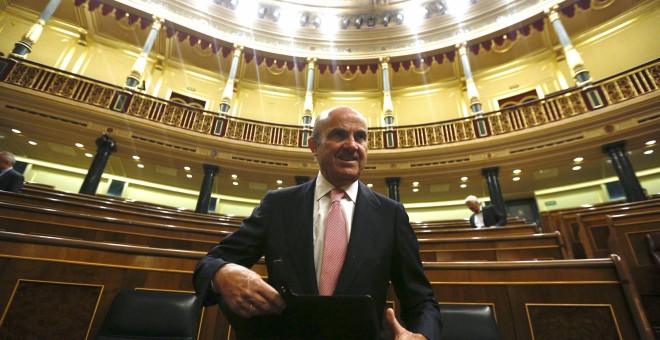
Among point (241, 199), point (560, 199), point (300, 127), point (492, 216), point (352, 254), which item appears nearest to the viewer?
point (352, 254)

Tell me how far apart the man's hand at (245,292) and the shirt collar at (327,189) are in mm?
382

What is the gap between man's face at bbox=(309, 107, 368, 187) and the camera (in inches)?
39.6

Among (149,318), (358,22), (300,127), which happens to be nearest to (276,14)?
(358,22)

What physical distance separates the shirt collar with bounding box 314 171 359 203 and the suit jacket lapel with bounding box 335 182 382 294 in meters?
0.02

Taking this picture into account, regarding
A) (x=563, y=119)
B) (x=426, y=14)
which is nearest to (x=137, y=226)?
(x=563, y=119)

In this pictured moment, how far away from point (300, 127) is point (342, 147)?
7912 millimetres

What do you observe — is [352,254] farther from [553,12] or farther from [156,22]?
[156,22]

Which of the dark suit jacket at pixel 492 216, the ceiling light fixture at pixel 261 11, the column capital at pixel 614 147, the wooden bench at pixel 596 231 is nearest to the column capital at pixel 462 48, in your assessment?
the column capital at pixel 614 147

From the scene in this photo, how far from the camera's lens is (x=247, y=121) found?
8531 mm

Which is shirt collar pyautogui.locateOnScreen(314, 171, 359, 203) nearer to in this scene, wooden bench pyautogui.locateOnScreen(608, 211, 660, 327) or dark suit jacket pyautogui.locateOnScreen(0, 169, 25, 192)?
wooden bench pyautogui.locateOnScreen(608, 211, 660, 327)

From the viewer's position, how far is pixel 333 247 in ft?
2.91

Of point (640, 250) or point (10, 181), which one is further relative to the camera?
point (10, 181)

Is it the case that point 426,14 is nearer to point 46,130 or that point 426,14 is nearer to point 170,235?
point 170,235

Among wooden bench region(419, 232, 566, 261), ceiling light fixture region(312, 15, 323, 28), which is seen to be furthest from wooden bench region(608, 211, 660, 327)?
ceiling light fixture region(312, 15, 323, 28)
